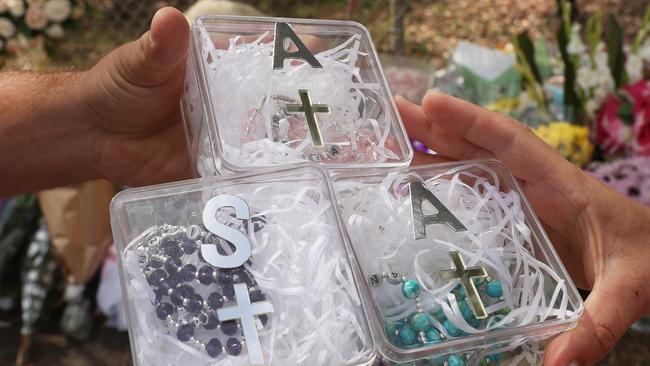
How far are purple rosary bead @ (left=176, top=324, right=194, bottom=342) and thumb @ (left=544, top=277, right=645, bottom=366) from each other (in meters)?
0.45

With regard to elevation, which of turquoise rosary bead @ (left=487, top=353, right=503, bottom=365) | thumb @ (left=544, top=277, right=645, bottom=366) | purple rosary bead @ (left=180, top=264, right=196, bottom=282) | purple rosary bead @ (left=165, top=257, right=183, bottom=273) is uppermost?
purple rosary bead @ (left=165, top=257, right=183, bottom=273)

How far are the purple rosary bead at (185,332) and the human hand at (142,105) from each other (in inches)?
20.3

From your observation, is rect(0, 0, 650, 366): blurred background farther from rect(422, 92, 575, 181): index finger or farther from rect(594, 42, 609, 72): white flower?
rect(422, 92, 575, 181): index finger

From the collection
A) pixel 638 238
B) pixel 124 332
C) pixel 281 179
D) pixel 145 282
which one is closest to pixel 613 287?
pixel 638 238

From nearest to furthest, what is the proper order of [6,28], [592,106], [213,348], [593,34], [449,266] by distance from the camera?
[213,348] < [449,266] < [592,106] < [593,34] < [6,28]

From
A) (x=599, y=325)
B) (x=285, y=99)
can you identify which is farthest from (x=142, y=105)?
(x=599, y=325)

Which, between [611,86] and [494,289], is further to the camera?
[611,86]

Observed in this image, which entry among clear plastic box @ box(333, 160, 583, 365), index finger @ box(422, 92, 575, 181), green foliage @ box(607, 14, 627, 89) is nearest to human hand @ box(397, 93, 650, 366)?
index finger @ box(422, 92, 575, 181)

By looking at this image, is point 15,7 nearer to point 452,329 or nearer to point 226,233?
point 226,233

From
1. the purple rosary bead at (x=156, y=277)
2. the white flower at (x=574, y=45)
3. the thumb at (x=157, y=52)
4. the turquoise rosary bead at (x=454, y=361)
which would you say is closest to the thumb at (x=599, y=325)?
the turquoise rosary bead at (x=454, y=361)

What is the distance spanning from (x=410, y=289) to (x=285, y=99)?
0.38 metres

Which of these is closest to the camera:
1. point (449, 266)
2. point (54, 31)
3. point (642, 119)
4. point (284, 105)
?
point (449, 266)

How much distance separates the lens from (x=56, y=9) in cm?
268

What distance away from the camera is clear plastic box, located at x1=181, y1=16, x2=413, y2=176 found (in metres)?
1.03
